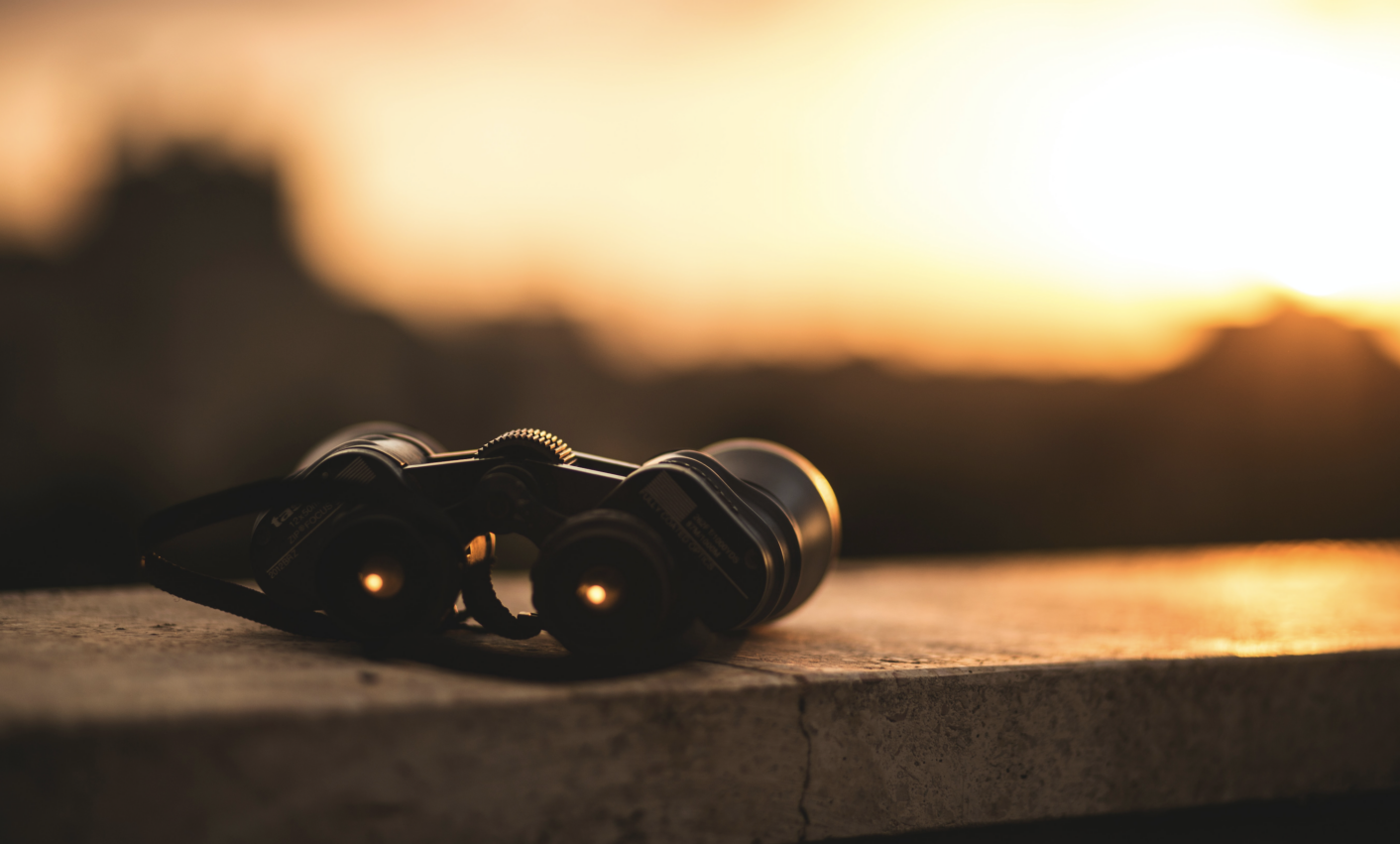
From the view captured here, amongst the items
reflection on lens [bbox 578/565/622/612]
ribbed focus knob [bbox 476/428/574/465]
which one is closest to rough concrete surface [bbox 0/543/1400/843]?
reflection on lens [bbox 578/565/622/612]

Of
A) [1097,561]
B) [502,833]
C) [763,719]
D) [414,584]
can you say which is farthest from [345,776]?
[1097,561]

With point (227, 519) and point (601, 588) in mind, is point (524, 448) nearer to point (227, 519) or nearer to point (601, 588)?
point (601, 588)

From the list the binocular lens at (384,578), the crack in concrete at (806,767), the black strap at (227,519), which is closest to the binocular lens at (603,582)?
the binocular lens at (384,578)

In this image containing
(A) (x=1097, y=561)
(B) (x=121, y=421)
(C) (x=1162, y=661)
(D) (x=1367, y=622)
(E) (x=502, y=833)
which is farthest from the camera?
(B) (x=121, y=421)

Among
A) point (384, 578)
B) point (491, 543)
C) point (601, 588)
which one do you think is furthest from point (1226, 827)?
point (384, 578)

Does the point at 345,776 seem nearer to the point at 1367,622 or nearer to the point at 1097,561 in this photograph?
the point at 1367,622

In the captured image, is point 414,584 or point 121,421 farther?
point 121,421
